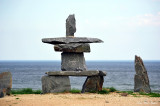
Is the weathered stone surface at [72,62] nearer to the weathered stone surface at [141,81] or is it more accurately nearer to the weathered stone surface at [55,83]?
the weathered stone surface at [55,83]

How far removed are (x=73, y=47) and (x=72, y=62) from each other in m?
1.08

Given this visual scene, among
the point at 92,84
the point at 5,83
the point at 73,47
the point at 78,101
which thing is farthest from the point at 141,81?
the point at 5,83

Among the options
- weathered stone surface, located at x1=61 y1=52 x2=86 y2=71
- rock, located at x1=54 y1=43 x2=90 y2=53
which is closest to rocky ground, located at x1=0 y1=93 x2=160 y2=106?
weathered stone surface, located at x1=61 y1=52 x2=86 y2=71

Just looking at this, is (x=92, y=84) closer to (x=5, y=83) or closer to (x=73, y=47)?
(x=73, y=47)

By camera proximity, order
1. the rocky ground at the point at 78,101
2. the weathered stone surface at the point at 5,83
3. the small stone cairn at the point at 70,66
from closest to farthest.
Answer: the rocky ground at the point at 78,101
the weathered stone surface at the point at 5,83
the small stone cairn at the point at 70,66

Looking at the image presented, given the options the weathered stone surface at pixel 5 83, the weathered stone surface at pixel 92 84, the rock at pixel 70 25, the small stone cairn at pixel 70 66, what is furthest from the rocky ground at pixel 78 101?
the rock at pixel 70 25

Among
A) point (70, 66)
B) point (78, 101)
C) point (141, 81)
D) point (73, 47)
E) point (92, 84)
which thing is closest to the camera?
point (78, 101)

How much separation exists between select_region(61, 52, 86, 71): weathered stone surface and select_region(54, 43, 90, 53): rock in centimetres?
54

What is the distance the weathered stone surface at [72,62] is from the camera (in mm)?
21750

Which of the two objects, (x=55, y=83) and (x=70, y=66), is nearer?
(x=55, y=83)

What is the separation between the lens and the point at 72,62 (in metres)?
21.9

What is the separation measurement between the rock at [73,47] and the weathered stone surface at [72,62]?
54 centimetres

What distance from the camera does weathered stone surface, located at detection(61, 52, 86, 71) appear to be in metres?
21.8

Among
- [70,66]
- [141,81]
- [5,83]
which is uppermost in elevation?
[70,66]
